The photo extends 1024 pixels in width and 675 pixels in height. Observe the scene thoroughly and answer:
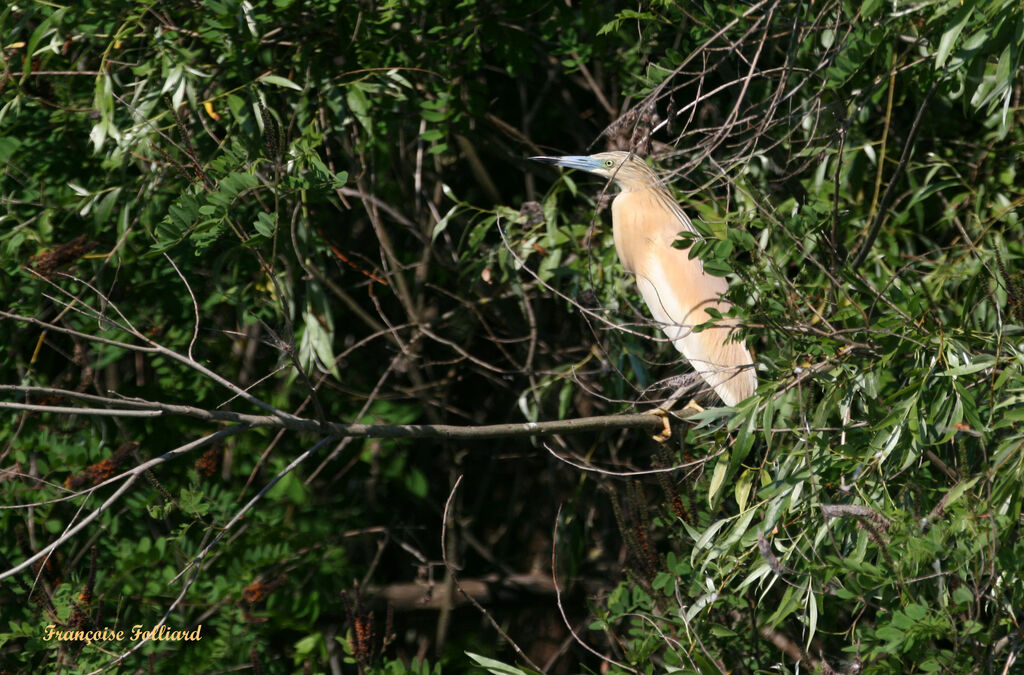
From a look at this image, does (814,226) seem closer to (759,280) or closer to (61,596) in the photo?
(759,280)

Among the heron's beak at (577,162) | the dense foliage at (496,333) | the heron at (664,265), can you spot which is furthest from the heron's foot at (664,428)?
the heron's beak at (577,162)

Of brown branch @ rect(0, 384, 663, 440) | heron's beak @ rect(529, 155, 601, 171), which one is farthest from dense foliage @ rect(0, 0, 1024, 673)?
heron's beak @ rect(529, 155, 601, 171)

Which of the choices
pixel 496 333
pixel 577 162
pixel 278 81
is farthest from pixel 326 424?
pixel 496 333

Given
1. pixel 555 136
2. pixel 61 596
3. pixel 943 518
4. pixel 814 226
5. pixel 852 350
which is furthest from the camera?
pixel 555 136

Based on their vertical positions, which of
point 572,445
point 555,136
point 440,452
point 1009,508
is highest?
point 1009,508

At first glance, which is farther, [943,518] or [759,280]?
[759,280]

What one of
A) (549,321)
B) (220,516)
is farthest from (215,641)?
(549,321)

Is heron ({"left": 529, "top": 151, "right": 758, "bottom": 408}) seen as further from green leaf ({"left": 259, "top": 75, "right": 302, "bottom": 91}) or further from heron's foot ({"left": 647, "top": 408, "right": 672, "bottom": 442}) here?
green leaf ({"left": 259, "top": 75, "right": 302, "bottom": 91})

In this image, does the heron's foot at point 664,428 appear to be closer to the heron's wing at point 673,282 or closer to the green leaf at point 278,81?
the heron's wing at point 673,282

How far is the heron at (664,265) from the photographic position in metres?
2.60

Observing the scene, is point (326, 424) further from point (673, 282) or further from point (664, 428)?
point (673, 282)

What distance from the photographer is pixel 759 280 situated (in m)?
1.65

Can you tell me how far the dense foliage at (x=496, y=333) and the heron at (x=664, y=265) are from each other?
88mm

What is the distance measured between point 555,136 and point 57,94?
4.88 ft
